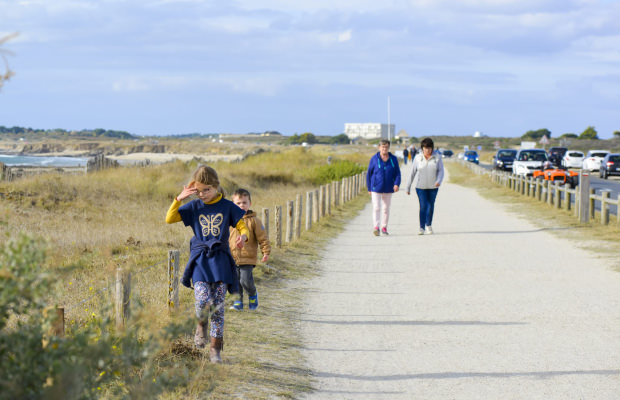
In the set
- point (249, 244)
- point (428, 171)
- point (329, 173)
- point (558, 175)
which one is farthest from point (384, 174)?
point (329, 173)

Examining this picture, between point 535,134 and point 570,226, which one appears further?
point 535,134

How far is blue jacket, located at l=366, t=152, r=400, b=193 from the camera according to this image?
1520cm

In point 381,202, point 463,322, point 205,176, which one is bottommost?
point 463,322

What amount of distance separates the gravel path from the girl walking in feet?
3.18

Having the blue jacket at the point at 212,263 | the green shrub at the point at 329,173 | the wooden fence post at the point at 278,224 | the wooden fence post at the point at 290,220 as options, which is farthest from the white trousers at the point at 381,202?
the green shrub at the point at 329,173

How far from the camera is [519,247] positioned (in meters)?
14.3

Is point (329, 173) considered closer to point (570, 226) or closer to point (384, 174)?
point (570, 226)

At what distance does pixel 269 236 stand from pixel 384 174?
8.55ft

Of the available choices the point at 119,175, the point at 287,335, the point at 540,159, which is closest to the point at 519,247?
the point at 287,335

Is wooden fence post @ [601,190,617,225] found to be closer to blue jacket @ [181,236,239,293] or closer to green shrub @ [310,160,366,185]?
blue jacket @ [181,236,239,293]

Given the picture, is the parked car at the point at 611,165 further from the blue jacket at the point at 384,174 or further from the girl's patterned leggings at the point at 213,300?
the girl's patterned leggings at the point at 213,300

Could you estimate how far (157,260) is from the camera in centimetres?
1240

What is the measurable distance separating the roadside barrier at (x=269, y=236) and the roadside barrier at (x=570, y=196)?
249 inches

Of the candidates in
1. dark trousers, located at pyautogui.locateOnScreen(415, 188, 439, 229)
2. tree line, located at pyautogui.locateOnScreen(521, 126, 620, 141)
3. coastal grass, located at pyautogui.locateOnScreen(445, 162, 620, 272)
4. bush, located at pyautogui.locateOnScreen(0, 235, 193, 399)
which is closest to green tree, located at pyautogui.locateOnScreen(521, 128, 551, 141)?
tree line, located at pyautogui.locateOnScreen(521, 126, 620, 141)
